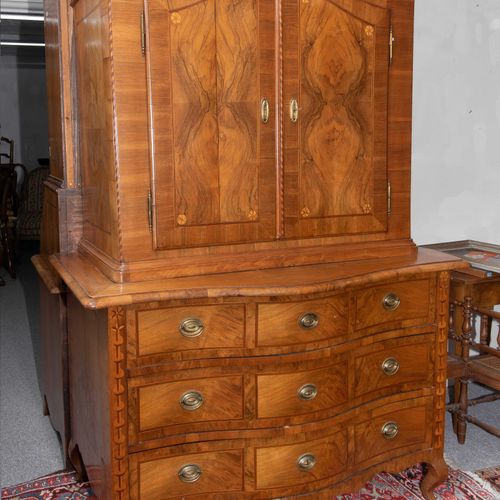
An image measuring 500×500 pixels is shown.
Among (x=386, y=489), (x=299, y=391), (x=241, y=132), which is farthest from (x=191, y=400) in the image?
(x=386, y=489)

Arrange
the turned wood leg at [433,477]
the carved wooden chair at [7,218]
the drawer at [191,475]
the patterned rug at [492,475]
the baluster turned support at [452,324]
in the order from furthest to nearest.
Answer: the carved wooden chair at [7,218] < the baluster turned support at [452,324] < the patterned rug at [492,475] < the turned wood leg at [433,477] < the drawer at [191,475]

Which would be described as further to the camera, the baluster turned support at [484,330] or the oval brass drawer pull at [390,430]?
the baluster turned support at [484,330]

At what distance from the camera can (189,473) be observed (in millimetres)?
2252

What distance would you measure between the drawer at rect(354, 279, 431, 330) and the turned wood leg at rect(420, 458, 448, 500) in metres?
0.58

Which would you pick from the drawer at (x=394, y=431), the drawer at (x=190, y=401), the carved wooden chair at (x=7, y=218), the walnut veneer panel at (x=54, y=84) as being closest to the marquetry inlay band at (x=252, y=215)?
the drawer at (x=190, y=401)

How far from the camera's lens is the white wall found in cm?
344

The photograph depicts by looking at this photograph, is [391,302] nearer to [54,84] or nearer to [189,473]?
[189,473]

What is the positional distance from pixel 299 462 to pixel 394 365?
1.61 feet

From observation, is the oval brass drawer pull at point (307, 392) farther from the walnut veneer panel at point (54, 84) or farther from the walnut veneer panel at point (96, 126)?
the walnut veneer panel at point (54, 84)

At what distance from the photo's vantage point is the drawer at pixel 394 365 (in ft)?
8.00

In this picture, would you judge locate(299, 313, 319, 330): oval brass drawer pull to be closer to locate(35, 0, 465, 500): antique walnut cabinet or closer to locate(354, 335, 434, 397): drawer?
locate(35, 0, 465, 500): antique walnut cabinet

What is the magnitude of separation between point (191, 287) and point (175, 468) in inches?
23.2

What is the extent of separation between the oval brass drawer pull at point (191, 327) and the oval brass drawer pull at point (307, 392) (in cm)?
39

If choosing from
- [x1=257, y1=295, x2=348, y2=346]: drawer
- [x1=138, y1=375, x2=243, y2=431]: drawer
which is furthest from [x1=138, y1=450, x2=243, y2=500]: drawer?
[x1=257, y1=295, x2=348, y2=346]: drawer
